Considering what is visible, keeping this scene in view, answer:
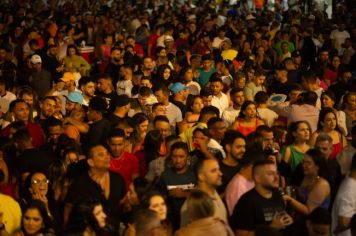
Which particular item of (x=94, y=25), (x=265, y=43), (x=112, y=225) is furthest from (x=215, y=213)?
(x=94, y=25)

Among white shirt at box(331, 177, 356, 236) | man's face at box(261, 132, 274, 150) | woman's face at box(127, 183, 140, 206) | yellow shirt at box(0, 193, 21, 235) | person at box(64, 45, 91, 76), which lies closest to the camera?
white shirt at box(331, 177, 356, 236)

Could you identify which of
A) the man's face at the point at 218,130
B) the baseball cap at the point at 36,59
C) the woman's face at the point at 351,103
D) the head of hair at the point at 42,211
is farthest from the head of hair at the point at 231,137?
the baseball cap at the point at 36,59

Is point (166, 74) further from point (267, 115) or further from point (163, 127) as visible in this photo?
point (163, 127)

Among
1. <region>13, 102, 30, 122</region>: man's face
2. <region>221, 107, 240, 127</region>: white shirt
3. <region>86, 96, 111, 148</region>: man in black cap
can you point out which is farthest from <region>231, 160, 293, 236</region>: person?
<region>13, 102, 30, 122</region>: man's face

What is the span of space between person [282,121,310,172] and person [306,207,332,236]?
5.19 ft

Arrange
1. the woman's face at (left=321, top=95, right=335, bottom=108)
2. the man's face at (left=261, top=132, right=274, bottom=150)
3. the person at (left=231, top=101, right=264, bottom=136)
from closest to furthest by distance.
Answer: the man's face at (left=261, top=132, right=274, bottom=150), the person at (left=231, top=101, right=264, bottom=136), the woman's face at (left=321, top=95, right=335, bottom=108)

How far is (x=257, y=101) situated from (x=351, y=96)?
116cm

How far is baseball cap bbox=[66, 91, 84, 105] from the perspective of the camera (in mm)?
10461

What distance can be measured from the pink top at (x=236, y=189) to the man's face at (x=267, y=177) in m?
0.39

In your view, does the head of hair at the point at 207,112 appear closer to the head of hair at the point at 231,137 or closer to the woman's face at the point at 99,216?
the head of hair at the point at 231,137

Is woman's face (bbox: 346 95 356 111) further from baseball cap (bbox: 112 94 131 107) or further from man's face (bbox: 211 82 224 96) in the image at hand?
baseball cap (bbox: 112 94 131 107)

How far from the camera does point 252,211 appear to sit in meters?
6.47

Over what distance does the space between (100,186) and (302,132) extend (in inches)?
91.4

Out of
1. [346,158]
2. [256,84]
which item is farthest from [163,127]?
[256,84]
